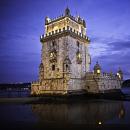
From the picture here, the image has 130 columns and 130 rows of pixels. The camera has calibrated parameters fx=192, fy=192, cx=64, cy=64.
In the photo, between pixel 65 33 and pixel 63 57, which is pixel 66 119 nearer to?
pixel 63 57

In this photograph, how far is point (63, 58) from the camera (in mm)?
46406

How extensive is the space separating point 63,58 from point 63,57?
0.25 meters

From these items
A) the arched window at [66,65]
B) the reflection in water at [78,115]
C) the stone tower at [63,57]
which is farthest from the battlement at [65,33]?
the reflection in water at [78,115]

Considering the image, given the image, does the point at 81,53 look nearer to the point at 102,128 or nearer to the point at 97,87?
the point at 97,87

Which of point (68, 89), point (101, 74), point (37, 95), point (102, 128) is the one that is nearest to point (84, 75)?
point (101, 74)

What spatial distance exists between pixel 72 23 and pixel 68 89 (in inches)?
688

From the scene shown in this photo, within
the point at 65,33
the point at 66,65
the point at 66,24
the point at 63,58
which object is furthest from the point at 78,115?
the point at 66,24

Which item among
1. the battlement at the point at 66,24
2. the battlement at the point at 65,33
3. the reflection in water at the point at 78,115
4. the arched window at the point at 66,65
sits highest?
the battlement at the point at 66,24

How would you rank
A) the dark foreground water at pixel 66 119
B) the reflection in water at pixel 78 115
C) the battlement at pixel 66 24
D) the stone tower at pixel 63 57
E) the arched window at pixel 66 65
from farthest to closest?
the battlement at pixel 66 24 < the stone tower at pixel 63 57 < the arched window at pixel 66 65 < the reflection in water at pixel 78 115 < the dark foreground water at pixel 66 119

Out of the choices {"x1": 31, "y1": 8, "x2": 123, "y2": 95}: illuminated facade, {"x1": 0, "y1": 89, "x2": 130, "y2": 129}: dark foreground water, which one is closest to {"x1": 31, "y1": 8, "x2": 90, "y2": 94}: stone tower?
{"x1": 31, "y1": 8, "x2": 123, "y2": 95}: illuminated facade

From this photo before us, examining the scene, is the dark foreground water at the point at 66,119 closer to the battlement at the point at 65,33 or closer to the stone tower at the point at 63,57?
the stone tower at the point at 63,57

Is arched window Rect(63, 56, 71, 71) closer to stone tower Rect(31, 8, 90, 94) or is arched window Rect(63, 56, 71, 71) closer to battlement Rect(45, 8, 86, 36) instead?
stone tower Rect(31, 8, 90, 94)

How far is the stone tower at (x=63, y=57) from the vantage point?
149ft

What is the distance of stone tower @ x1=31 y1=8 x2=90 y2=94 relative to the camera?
45531mm
